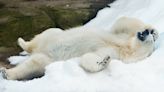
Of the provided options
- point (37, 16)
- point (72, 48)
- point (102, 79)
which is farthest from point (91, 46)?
point (37, 16)

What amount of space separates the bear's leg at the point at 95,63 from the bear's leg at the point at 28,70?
2.19 feet

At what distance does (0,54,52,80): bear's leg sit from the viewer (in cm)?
586

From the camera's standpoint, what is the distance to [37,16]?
8656mm

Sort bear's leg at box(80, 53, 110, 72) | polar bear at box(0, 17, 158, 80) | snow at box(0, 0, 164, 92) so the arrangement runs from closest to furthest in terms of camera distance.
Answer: snow at box(0, 0, 164, 92) → bear's leg at box(80, 53, 110, 72) → polar bear at box(0, 17, 158, 80)

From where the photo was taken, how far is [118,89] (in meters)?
5.10

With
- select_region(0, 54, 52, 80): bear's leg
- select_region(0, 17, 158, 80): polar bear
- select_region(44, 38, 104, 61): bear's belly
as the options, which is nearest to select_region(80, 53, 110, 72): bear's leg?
select_region(0, 17, 158, 80): polar bear

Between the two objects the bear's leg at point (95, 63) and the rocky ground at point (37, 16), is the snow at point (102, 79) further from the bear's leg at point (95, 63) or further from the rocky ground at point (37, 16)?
the rocky ground at point (37, 16)

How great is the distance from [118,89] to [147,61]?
0.62 m

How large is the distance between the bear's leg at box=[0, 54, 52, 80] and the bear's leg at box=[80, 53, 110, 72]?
0.67 metres

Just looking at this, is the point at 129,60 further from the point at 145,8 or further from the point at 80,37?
the point at 145,8

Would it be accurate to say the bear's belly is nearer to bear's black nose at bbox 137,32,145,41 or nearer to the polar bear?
the polar bear

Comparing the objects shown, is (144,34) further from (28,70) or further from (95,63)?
(28,70)

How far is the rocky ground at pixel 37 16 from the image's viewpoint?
806 cm

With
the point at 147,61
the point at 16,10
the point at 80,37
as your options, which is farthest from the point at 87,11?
the point at 147,61
